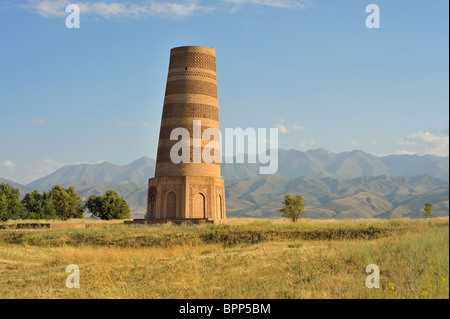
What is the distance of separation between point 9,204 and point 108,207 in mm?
11841

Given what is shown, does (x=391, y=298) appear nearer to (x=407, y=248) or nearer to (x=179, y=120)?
(x=407, y=248)

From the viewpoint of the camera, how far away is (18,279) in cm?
1625

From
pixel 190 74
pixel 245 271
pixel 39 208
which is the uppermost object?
pixel 190 74

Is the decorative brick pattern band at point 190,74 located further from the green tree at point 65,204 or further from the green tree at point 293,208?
the green tree at point 65,204

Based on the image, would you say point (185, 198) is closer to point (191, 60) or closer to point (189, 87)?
point (189, 87)

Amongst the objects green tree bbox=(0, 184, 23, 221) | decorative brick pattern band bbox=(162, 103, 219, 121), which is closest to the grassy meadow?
decorative brick pattern band bbox=(162, 103, 219, 121)

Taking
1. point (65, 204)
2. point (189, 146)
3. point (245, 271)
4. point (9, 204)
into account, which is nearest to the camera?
point (245, 271)

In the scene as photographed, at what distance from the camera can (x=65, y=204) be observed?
64000 millimetres

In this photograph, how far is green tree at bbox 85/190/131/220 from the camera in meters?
61.5

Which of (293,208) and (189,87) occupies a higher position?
(189,87)

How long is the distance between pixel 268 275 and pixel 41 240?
17.4 metres

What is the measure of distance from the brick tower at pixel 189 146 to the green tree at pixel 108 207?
73.4 ft

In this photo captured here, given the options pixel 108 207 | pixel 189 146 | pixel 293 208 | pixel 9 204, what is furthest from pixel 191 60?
pixel 9 204

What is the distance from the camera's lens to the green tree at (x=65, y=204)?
6419 centimetres
